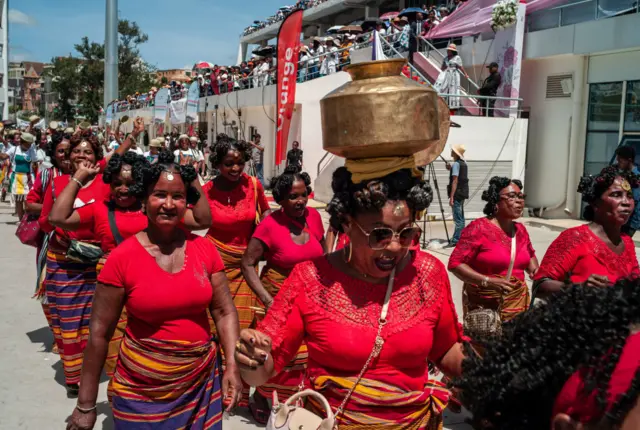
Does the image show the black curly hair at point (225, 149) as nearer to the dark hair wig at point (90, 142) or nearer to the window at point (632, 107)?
the dark hair wig at point (90, 142)

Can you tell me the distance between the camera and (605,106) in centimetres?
1359

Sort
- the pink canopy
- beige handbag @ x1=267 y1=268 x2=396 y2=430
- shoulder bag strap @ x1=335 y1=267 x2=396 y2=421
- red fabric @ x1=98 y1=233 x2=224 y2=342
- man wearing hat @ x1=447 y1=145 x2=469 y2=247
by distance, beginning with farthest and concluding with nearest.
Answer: the pink canopy, man wearing hat @ x1=447 y1=145 x2=469 y2=247, red fabric @ x1=98 y1=233 x2=224 y2=342, shoulder bag strap @ x1=335 y1=267 x2=396 y2=421, beige handbag @ x1=267 y1=268 x2=396 y2=430

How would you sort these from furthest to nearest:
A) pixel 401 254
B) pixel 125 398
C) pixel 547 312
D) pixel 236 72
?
1. pixel 236 72
2. pixel 125 398
3. pixel 401 254
4. pixel 547 312

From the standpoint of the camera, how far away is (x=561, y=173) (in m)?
14.6

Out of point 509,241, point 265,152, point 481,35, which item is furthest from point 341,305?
point 265,152

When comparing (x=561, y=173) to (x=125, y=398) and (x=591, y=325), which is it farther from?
(x=591, y=325)

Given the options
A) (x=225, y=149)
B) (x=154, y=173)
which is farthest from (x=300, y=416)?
(x=225, y=149)

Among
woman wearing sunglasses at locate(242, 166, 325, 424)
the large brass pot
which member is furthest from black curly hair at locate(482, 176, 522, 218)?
the large brass pot

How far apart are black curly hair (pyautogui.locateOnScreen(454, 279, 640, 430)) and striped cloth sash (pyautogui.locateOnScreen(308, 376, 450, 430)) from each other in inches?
39.2

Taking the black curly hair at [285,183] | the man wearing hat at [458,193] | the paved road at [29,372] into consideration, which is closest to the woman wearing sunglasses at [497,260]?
the paved road at [29,372]

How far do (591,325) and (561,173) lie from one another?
14.2m

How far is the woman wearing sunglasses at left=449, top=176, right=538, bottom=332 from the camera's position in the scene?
181 inches

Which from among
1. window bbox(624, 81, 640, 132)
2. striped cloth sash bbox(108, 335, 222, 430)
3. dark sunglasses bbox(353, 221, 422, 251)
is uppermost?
window bbox(624, 81, 640, 132)

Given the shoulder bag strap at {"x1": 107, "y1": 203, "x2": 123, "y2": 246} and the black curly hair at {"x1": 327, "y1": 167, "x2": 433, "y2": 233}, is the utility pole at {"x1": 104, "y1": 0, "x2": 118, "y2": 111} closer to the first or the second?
the shoulder bag strap at {"x1": 107, "y1": 203, "x2": 123, "y2": 246}
